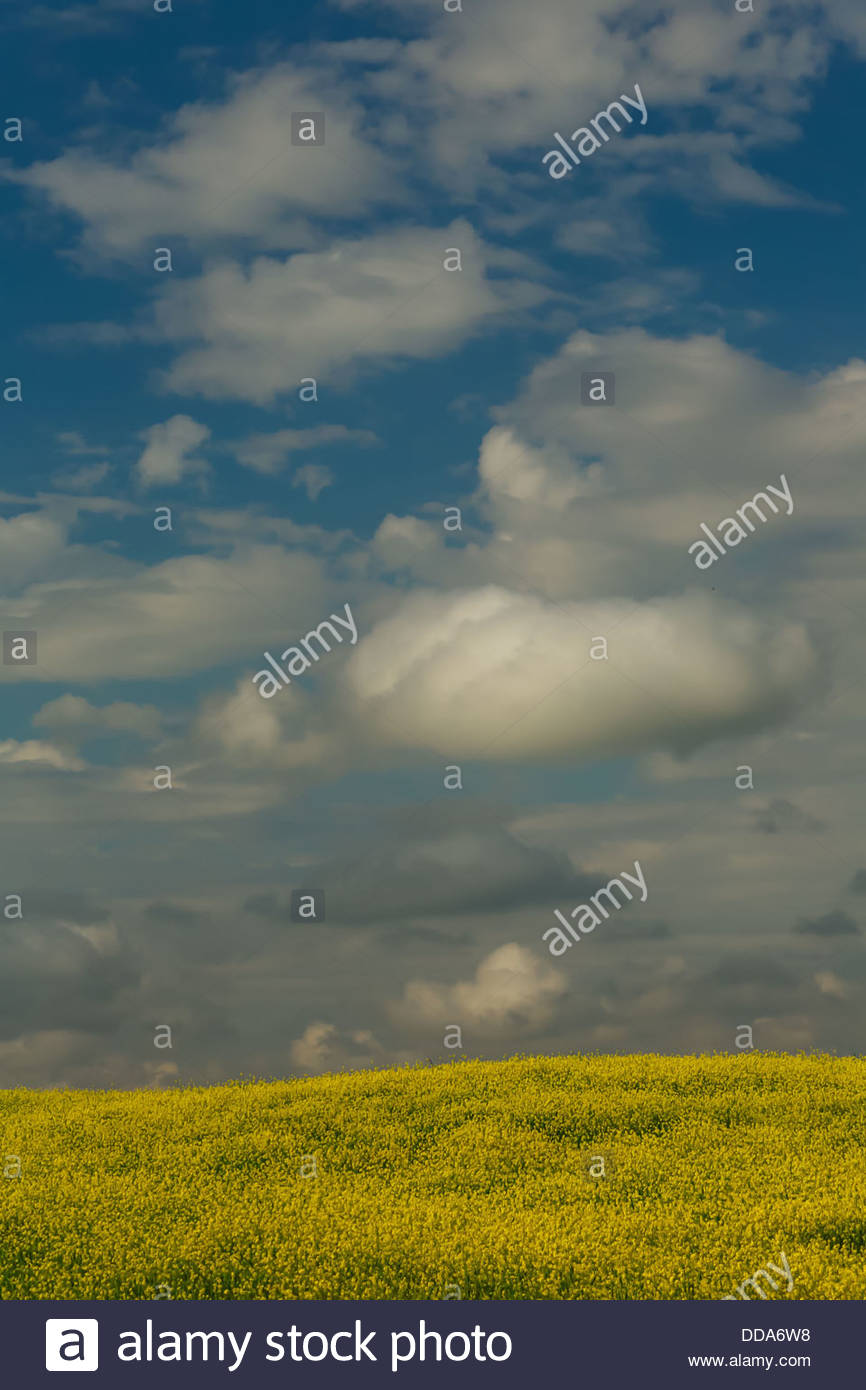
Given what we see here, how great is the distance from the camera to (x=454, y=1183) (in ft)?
78.5

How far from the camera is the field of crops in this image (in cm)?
1853

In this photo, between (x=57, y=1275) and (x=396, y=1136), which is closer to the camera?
(x=57, y=1275)

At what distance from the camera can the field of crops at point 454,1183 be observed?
18531 millimetres

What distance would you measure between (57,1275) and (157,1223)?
254cm

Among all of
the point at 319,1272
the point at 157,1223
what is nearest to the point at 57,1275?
the point at 157,1223

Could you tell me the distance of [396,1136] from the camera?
2702 centimetres

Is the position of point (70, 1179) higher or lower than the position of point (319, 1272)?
higher
